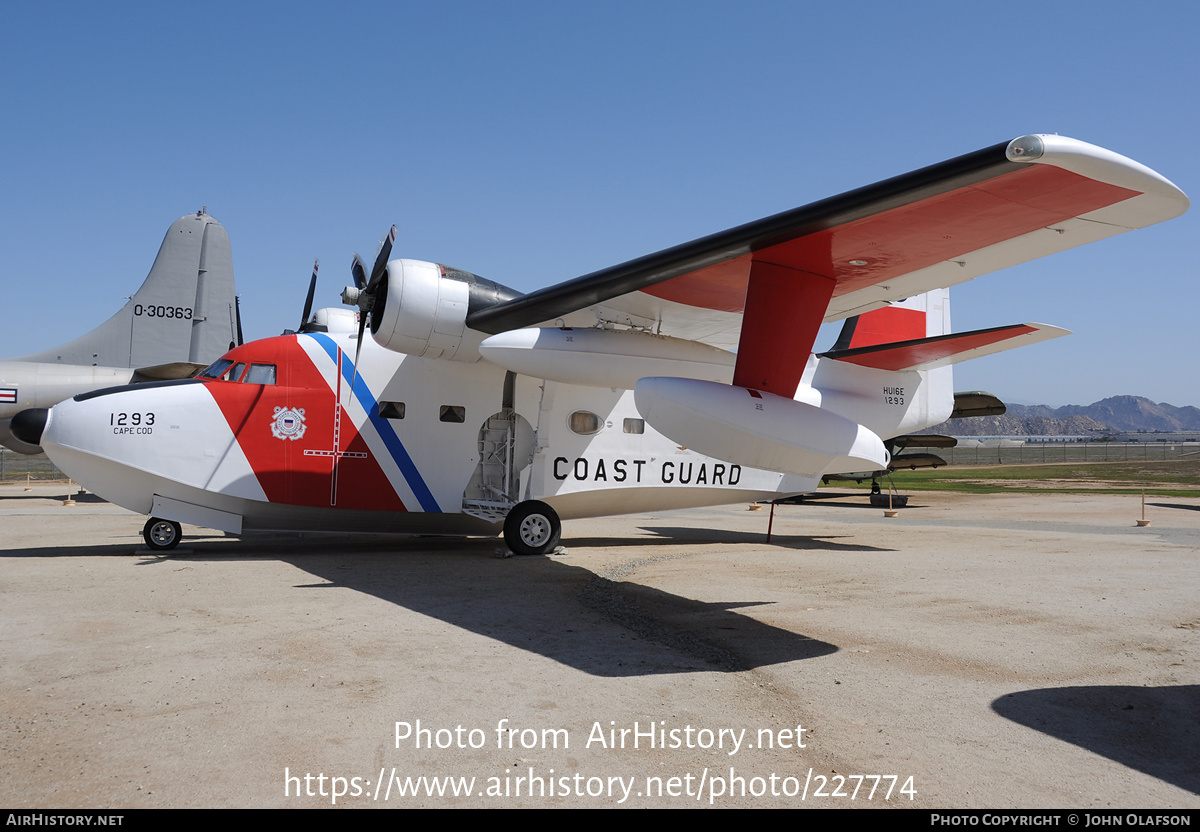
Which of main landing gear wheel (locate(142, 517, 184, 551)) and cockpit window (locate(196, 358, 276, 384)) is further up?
cockpit window (locate(196, 358, 276, 384))

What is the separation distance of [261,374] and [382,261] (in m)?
2.47

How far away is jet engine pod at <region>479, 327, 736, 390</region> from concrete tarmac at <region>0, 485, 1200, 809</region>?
2.43 meters

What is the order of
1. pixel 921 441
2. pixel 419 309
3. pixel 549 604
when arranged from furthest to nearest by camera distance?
pixel 921 441 < pixel 419 309 < pixel 549 604

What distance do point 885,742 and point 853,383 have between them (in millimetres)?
8591

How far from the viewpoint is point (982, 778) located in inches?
138

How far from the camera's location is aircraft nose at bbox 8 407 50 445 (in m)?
10.8

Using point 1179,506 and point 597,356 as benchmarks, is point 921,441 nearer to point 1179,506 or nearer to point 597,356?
point 1179,506

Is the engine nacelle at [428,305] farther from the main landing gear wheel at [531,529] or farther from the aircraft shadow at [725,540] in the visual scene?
the aircraft shadow at [725,540]

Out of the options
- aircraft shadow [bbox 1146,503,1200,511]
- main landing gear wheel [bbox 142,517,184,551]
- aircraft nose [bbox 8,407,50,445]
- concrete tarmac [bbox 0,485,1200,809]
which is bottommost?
main landing gear wheel [bbox 142,517,184,551]

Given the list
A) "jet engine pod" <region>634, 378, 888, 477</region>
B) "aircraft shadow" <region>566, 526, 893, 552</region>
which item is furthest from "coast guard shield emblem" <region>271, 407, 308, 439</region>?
"jet engine pod" <region>634, 378, 888, 477</region>

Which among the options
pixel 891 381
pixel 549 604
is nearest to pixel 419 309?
pixel 549 604

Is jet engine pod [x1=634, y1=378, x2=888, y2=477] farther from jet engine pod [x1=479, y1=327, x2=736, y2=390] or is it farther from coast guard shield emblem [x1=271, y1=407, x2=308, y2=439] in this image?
coast guard shield emblem [x1=271, y1=407, x2=308, y2=439]

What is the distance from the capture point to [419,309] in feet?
31.7
